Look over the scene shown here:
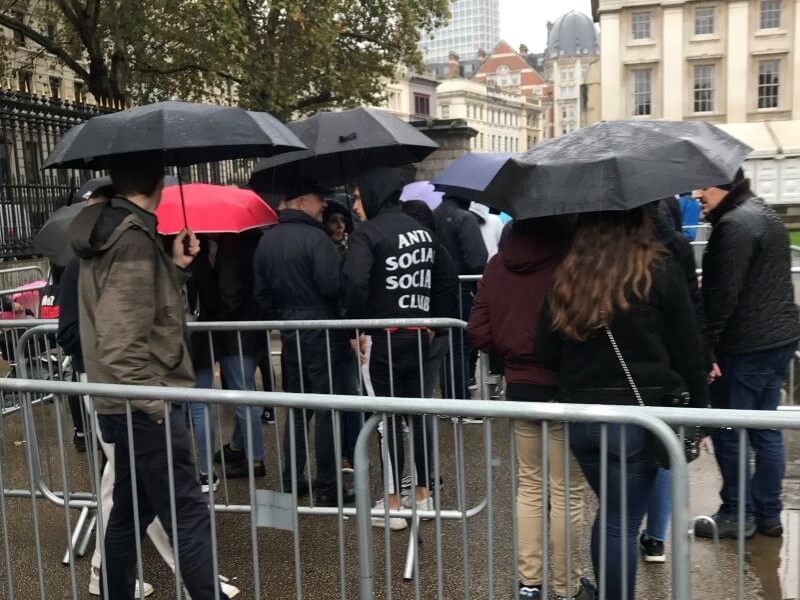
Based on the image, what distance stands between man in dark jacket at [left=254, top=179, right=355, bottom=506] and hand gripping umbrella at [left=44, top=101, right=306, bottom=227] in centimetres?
78

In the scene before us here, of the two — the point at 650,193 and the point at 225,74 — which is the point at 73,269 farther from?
the point at 225,74

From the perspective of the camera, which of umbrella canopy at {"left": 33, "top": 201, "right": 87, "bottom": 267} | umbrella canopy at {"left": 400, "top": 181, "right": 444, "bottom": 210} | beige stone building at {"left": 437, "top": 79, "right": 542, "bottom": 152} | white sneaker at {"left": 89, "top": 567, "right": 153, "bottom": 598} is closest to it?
white sneaker at {"left": 89, "top": 567, "right": 153, "bottom": 598}

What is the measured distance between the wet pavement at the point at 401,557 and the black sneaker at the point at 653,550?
0.13ft

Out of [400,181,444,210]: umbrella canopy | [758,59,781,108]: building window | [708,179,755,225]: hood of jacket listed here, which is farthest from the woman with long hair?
[758,59,781,108]: building window

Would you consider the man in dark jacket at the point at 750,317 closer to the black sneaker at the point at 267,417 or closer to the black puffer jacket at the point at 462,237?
the black puffer jacket at the point at 462,237

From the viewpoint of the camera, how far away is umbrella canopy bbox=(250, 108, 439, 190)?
5.01m

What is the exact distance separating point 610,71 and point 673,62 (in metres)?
3.55

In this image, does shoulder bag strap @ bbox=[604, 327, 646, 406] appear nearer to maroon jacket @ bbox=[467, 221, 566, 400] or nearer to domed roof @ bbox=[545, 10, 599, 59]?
maroon jacket @ bbox=[467, 221, 566, 400]

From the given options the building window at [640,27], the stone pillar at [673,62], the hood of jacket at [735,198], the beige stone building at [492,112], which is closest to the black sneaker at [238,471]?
the hood of jacket at [735,198]

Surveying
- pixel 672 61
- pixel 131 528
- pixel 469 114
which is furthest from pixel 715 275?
pixel 469 114

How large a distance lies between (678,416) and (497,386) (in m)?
3.39

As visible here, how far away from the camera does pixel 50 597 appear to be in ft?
13.0

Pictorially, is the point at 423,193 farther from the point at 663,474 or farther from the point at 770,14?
the point at 770,14

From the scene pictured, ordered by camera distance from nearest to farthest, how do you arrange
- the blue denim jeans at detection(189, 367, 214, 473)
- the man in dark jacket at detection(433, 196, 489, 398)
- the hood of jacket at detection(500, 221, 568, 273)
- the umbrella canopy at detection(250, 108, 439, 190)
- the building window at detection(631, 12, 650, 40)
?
the hood of jacket at detection(500, 221, 568, 273) → the blue denim jeans at detection(189, 367, 214, 473) → the umbrella canopy at detection(250, 108, 439, 190) → the man in dark jacket at detection(433, 196, 489, 398) → the building window at detection(631, 12, 650, 40)
